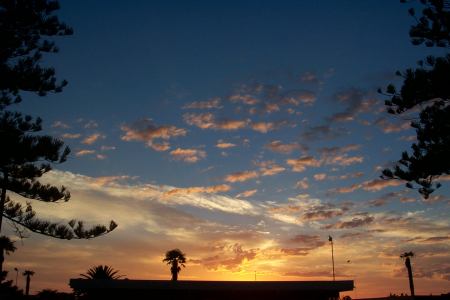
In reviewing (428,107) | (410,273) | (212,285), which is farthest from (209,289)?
(410,273)

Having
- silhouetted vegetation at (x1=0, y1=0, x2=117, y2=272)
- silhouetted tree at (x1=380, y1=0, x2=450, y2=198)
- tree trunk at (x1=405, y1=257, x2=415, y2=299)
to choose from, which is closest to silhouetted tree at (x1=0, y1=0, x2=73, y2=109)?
silhouetted vegetation at (x1=0, y1=0, x2=117, y2=272)

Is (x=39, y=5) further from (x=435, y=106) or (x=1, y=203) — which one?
(x=435, y=106)

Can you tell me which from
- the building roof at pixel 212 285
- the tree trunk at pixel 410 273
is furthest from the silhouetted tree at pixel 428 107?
the tree trunk at pixel 410 273

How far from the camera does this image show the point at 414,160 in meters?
19.4

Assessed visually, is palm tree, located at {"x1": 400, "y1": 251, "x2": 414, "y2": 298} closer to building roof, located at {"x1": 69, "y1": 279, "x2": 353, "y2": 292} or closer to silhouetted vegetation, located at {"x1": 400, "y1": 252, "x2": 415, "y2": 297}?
silhouetted vegetation, located at {"x1": 400, "y1": 252, "x2": 415, "y2": 297}

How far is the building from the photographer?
18.0m

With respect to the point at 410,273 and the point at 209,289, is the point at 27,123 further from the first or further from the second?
the point at 410,273

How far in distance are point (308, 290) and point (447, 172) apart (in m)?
7.42

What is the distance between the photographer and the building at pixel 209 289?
707 inches

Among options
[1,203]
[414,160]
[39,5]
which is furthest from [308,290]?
[39,5]

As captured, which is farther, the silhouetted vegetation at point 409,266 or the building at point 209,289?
the silhouetted vegetation at point 409,266

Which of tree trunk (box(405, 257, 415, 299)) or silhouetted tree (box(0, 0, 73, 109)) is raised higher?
silhouetted tree (box(0, 0, 73, 109))

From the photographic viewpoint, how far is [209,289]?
61.8 ft

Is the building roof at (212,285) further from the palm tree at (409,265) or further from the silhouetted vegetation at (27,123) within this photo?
the palm tree at (409,265)
